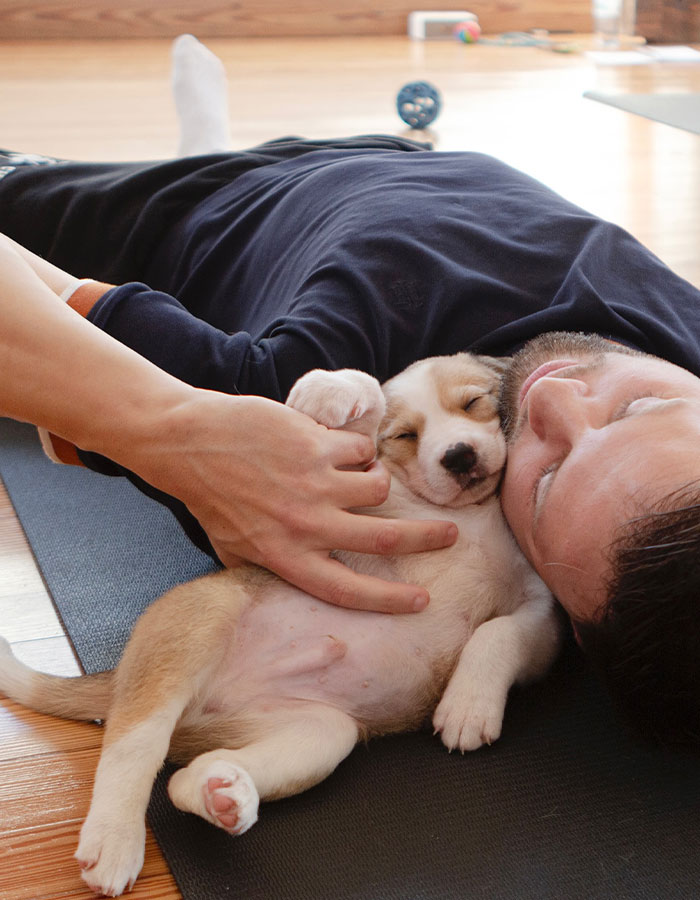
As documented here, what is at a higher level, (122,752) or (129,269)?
(129,269)

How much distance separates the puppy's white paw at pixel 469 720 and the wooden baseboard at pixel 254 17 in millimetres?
6162

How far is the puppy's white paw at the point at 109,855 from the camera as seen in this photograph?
980mm

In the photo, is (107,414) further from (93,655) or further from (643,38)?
(643,38)

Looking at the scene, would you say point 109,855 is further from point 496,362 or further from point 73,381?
point 496,362

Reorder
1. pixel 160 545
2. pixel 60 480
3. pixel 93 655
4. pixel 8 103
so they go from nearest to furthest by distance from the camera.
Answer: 1. pixel 93 655
2. pixel 160 545
3. pixel 60 480
4. pixel 8 103

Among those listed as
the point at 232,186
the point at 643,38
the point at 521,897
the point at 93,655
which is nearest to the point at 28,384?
the point at 93,655

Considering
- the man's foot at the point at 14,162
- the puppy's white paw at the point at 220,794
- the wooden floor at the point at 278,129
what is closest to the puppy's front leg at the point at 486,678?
the puppy's white paw at the point at 220,794

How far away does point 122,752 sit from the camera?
1.03m

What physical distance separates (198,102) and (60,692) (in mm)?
2014

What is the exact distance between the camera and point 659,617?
0.99 meters

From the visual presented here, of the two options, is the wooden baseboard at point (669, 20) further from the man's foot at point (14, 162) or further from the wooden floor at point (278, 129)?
the man's foot at point (14, 162)

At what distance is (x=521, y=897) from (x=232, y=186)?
4.70 feet

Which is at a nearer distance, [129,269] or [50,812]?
[50,812]

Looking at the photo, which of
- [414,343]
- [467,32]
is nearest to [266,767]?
[414,343]
